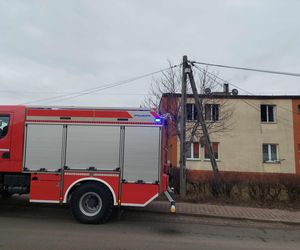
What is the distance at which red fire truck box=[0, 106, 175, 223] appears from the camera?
31.7ft

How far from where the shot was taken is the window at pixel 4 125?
10.2 metres

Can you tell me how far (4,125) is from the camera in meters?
10.3

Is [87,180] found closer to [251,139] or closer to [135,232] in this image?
[135,232]

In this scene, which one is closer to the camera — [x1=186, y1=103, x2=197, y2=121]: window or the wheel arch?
the wheel arch

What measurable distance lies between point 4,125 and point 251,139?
23.0 m

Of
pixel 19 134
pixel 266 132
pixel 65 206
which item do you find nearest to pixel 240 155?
pixel 266 132

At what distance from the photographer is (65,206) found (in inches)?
469

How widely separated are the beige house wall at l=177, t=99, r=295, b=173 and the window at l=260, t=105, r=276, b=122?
1.18ft

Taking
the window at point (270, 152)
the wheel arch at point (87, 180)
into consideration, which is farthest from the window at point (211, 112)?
the wheel arch at point (87, 180)

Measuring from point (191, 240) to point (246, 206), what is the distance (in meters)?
5.33

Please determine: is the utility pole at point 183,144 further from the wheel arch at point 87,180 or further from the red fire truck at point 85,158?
the wheel arch at point 87,180

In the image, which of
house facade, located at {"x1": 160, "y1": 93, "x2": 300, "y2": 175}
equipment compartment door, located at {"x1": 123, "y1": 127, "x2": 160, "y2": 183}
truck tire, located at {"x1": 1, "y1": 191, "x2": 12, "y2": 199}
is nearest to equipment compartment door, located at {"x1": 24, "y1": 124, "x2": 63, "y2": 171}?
truck tire, located at {"x1": 1, "y1": 191, "x2": 12, "y2": 199}

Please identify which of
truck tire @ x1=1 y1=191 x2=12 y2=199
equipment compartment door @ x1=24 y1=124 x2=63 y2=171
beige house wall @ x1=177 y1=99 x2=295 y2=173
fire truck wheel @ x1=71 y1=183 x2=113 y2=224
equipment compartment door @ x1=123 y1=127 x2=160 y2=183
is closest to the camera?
fire truck wheel @ x1=71 y1=183 x2=113 y2=224

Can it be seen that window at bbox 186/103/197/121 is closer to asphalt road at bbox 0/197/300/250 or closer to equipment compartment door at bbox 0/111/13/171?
asphalt road at bbox 0/197/300/250
